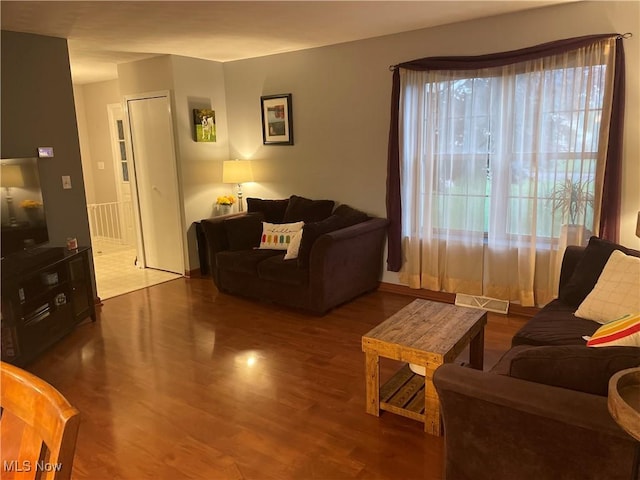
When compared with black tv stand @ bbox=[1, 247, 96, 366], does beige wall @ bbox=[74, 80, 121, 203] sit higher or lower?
higher

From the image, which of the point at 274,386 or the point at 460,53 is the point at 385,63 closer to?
the point at 460,53

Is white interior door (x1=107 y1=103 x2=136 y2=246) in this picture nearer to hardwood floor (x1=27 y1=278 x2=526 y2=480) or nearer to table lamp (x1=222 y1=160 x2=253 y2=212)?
table lamp (x1=222 y1=160 x2=253 y2=212)

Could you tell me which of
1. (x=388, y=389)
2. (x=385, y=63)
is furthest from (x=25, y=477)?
(x=385, y=63)

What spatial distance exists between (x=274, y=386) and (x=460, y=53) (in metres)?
3.00

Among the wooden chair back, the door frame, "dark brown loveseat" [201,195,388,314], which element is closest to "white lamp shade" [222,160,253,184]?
"dark brown loveseat" [201,195,388,314]

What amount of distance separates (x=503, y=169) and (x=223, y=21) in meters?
2.48

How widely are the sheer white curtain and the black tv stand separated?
9.46 feet

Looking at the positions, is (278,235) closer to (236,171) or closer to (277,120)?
(236,171)

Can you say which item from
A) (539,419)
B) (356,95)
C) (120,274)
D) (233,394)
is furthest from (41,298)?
(539,419)

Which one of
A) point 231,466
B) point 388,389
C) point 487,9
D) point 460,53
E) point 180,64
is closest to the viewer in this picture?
point 231,466

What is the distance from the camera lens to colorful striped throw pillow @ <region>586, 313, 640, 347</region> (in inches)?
70.5

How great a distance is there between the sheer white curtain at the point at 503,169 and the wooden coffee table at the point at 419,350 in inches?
52.0

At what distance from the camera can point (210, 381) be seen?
3.07m

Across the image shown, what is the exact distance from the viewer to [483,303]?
421 centimetres
